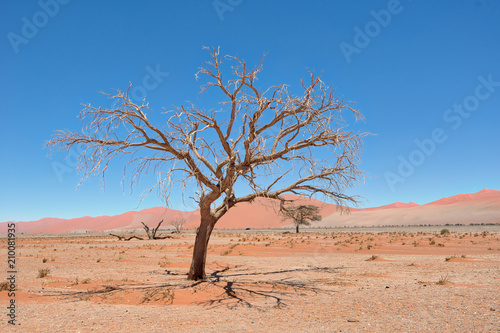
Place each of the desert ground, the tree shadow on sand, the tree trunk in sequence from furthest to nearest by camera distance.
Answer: the tree trunk → the tree shadow on sand → the desert ground

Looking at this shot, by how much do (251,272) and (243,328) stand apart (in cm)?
843

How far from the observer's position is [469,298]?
26.8 feet

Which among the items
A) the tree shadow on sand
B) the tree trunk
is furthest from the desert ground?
the tree trunk

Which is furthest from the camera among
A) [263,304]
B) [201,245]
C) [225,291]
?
[201,245]

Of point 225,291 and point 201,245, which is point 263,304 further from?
point 201,245

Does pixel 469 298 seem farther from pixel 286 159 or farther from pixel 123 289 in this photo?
pixel 123 289

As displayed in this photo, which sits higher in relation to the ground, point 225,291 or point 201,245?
point 201,245

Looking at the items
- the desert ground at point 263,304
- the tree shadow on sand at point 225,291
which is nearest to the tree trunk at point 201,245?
the tree shadow on sand at point 225,291

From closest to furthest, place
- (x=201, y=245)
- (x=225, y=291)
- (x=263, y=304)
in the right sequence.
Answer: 1. (x=263, y=304)
2. (x=225, y=291)
3. (x=201, y=245)

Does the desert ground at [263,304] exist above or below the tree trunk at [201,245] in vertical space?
below

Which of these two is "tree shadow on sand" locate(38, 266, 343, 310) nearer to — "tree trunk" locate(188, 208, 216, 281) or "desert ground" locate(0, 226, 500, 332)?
"desert ground" locate(0, 226, 500, 332)

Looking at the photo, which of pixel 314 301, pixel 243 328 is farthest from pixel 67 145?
pixel 314 301

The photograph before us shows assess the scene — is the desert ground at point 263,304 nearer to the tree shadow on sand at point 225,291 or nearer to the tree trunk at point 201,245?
the tree shadow on sand at point 225,291

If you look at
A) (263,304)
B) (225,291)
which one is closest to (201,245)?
(225,291)
